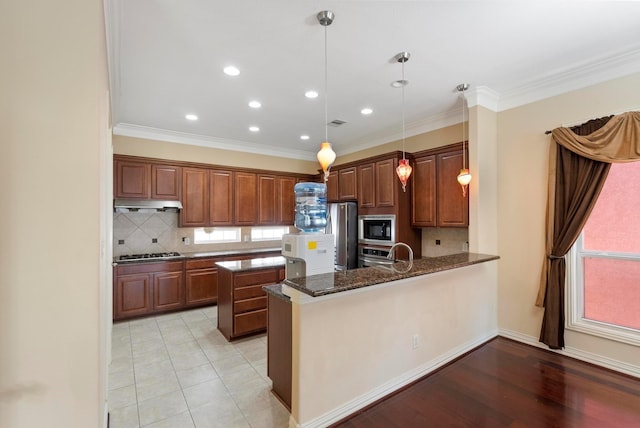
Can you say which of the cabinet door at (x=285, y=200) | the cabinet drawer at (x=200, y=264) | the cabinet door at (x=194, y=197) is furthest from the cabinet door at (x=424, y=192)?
the cabinet door at (x=194, y=197)

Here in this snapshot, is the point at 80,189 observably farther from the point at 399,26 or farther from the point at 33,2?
the point at 399,26

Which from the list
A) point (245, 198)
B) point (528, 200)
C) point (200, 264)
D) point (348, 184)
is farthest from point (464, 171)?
point (200, 264)

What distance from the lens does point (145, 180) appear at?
4.47 meters

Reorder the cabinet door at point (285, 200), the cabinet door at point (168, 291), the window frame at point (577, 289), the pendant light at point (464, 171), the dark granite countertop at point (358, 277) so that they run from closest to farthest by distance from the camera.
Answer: the dark granite countertop at point (358, 277), the window frame at point (577, 289), the pendant light at point (464, 171), the cabinet door at point (168, 291), the cabinet door at point (285, 200)

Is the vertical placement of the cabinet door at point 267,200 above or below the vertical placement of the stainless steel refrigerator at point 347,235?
above

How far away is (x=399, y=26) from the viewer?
87.0 inches

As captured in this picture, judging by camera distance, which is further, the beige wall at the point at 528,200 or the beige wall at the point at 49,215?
the beige wall at the point at 528,200

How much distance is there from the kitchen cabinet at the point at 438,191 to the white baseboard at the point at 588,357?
1.45 metres

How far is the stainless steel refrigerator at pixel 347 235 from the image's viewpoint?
4.85 m

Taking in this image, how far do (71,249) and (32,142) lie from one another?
1.62 ft

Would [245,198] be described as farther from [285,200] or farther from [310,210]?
[310,210]

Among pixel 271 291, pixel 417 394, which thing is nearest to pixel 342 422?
pixel 417 394

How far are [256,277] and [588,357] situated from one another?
365 cm

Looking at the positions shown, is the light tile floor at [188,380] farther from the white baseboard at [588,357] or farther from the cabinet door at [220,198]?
the white baseboard at [588,357]
